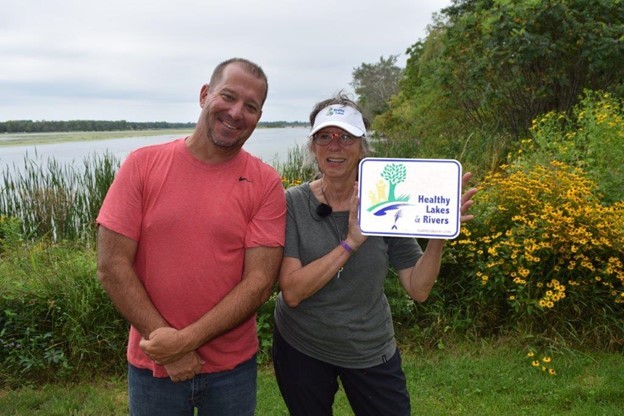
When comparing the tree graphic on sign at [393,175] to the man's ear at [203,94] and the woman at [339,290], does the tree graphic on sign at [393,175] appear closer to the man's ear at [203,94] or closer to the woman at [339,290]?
the woman at [339,290]

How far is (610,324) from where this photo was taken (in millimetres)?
4105

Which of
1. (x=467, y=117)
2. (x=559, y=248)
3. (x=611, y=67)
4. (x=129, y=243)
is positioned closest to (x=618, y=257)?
(x=559, y=248)

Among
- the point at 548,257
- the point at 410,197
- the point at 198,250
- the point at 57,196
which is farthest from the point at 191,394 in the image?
the point at 57,196

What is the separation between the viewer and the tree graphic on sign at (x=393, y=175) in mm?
1949

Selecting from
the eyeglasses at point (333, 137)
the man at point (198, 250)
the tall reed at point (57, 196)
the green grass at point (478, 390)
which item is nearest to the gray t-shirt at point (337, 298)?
the man at point (198, 250)

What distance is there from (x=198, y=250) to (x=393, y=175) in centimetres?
75

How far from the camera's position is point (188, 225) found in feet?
5.92

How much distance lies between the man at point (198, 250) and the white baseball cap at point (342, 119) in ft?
0.77

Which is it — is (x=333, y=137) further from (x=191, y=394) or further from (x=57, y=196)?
(x=57, y=196)

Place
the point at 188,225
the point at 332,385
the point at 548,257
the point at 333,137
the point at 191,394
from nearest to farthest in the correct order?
the point at 188,225 < the point at 191,394 < the point at 333,137 < the point at 332,385 < the point at 548,257

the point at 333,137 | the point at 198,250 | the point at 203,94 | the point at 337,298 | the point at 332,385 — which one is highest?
the point at 203,94

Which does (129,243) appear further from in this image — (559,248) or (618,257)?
A: (618,257)

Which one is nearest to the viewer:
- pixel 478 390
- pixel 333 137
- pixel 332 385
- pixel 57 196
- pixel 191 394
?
pixel 191 394

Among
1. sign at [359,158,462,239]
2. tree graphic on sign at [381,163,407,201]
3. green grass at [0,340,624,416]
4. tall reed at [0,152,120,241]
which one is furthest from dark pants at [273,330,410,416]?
tall reed at [0,152,120,241]
